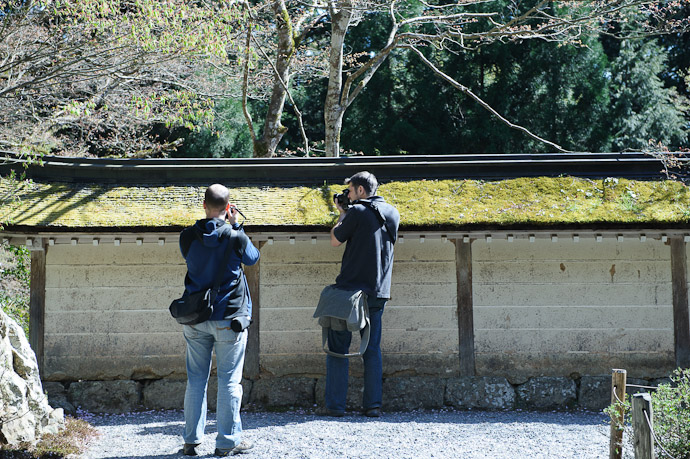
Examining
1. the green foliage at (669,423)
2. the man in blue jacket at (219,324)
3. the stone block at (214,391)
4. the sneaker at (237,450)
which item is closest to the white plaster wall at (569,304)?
the stone block at (214,391)

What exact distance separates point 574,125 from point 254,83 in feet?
27.6

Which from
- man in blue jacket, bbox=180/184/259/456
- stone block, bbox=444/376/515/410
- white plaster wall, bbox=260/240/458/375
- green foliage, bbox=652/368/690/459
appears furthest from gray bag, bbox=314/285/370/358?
green foliage, bbox=652/368/690/459

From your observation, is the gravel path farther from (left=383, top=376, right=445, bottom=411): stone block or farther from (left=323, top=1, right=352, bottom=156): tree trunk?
(left=323, top=1, right=352, bottom=156): tree trunk

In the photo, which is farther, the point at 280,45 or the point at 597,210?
the point at 280,45

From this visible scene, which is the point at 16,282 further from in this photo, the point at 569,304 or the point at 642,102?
the point at 642,102

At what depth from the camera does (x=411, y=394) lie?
646 cm

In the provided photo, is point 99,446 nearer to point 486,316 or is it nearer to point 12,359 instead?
point 12,359

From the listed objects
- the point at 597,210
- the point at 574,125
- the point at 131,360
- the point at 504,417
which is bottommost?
the point at 504,417

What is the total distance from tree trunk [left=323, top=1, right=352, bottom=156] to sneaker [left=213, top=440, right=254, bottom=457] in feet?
26.3

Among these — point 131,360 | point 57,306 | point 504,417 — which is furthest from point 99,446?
point 504,417

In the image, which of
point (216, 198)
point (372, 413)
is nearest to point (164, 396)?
point (372, 413)

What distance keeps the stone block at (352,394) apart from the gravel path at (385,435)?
0.37 metres

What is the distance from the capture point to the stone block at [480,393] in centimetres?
644

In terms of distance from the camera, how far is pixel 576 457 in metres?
4.60
